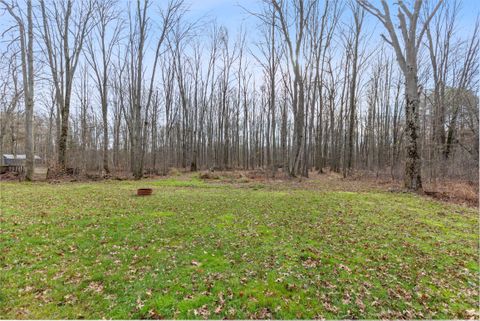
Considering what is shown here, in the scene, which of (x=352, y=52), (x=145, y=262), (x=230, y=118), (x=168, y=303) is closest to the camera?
(x=168, y=303)

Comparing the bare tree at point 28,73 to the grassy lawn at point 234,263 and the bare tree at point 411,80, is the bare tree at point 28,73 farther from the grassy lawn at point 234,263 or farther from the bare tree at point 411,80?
the bare tree at point 411,80

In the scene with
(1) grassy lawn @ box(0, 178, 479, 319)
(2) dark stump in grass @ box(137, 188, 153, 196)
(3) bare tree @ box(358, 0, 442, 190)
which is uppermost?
(3) bare tree @ box(358, 0, 442, 190)

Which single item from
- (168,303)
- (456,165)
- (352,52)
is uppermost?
(352,52)

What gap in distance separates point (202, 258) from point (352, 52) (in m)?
22.6

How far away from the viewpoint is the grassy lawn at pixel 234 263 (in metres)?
2.97

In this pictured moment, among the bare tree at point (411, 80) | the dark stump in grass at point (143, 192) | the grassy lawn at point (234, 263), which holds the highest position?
the bare tree at point (411, 80)

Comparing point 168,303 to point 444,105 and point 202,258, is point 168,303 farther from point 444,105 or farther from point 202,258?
point 444,105

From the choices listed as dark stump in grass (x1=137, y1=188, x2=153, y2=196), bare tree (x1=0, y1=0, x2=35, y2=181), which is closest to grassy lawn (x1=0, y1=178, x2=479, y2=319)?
dark stump in grass (x1=137, y1=188, x2=153, y2=196)

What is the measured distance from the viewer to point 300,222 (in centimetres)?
629

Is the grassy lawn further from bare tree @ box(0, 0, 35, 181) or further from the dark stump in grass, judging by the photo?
bare tree @ box(0, 0, 35, 181)

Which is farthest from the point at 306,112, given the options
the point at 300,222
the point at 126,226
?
the point at 126,226

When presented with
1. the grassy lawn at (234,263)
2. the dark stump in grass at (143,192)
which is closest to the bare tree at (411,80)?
the grassy lawn at (234,263)

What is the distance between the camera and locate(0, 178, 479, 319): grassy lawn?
2.97 m

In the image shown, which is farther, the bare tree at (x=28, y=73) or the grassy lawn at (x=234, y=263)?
the bare tree at (x=28, y=73)
